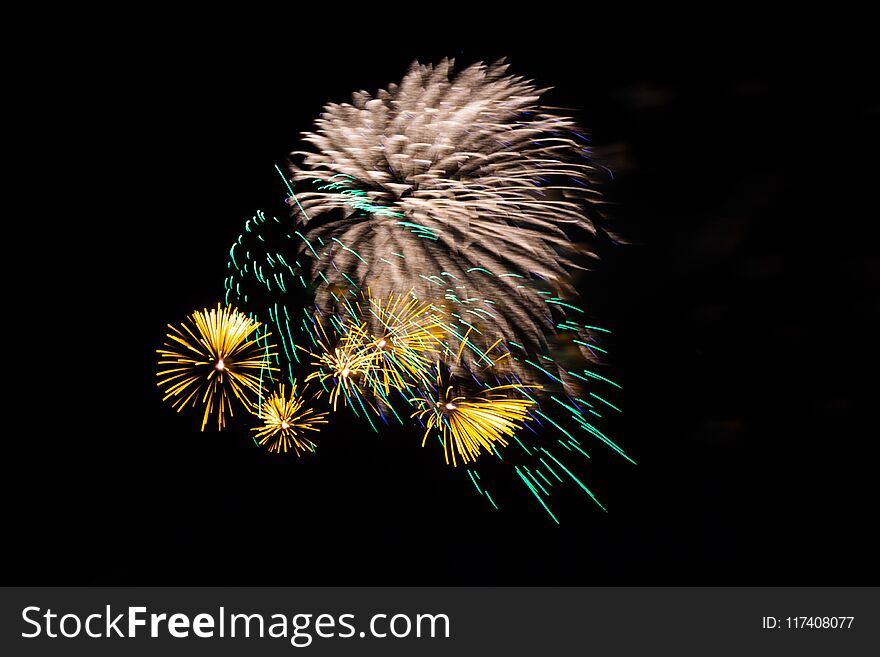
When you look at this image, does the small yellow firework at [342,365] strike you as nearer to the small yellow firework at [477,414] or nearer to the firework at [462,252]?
the firework at [462,252]

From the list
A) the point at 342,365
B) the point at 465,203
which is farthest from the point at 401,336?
the point at 465,203

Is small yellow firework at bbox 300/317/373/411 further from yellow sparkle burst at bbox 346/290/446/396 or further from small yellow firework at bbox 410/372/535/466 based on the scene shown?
small yellow firework at bbox 410/372/535/466

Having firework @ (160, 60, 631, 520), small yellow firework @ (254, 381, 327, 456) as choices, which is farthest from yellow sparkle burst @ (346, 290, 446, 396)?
small yellow firework @ (254, 381, 327, 456)

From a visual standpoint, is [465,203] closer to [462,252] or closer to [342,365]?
[462,252]

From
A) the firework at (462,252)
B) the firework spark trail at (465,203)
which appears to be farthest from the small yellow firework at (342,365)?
the firework spark trail at (465,203)

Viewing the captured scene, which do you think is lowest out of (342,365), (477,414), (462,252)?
(477,414)
